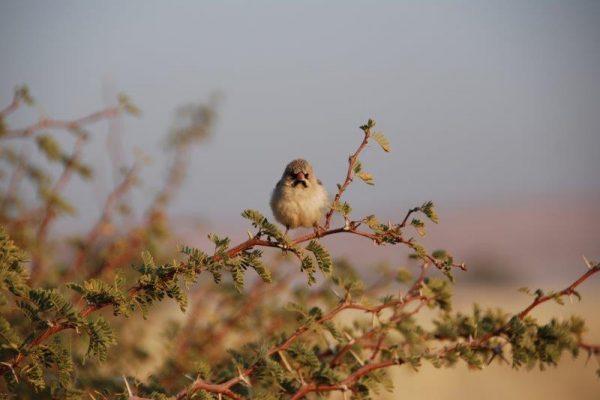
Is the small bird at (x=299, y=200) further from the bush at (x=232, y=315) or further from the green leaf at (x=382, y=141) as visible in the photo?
the green leaf at (x=382, y=141)

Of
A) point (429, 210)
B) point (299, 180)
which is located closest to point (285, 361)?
point (429, 210)

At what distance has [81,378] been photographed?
4102mm

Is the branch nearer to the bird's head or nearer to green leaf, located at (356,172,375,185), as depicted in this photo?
green leaf, located at (356,172,375,185)

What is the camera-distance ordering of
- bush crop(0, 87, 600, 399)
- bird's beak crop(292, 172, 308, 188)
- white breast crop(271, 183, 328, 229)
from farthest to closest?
bird's beak crop(292, 172, 308, 188), white breast crop(271, 183, 328, 229), bush crop(0, 87, 600, 399)

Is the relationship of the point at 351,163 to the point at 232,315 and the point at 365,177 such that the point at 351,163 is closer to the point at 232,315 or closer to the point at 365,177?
the point at 365,177

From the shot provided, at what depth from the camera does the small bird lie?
4922mm

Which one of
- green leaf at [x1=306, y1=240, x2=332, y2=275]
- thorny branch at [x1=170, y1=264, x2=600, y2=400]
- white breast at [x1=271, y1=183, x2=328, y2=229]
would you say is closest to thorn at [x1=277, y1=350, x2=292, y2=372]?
thorny branch at [x1=170, y1=264, x2=600, y2=400]

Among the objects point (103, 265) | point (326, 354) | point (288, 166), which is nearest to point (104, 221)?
point (103, 265)

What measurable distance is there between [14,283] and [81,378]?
5.30ft

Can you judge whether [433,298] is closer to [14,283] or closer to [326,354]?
[326,354]

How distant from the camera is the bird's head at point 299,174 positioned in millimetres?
5188

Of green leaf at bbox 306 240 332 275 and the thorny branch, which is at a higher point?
green leaf at bbox 306 240 332 275

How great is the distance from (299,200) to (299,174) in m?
0.37

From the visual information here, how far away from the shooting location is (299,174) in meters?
5.27
